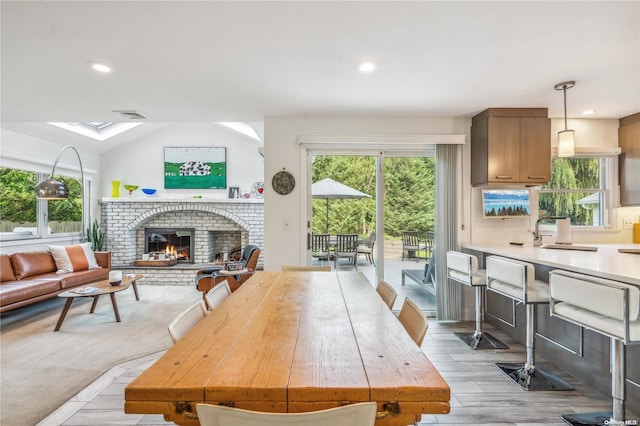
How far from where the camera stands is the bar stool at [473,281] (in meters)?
3.02

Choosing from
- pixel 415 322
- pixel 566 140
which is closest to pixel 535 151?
pixel 566 140

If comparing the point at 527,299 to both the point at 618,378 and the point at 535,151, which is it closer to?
the point at 618,378

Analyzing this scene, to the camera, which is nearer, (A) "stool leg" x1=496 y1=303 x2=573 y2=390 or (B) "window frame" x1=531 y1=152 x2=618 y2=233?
(A) "stool leg" x1=496 y1=303 x2=573 y2=390

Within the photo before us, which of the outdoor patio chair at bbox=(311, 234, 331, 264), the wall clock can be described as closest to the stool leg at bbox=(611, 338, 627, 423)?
the outdoor patio chair at bbox=(311, 234, 331, 264)

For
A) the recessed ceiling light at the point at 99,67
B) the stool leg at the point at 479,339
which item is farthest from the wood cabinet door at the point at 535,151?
the recessed ceiling light at the point at 99,67

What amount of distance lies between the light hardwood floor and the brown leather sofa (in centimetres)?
199

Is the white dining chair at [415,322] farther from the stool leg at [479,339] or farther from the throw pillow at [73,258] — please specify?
the throw pillow at [73,258]

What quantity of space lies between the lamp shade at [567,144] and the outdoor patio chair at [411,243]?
5.73 ft

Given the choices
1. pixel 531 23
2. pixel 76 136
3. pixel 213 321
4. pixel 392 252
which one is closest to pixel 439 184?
pixel 392 252

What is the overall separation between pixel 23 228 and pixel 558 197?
303 inches

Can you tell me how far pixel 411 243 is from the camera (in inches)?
167

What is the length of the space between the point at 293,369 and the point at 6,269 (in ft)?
16.7

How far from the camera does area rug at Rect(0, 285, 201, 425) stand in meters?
2.30

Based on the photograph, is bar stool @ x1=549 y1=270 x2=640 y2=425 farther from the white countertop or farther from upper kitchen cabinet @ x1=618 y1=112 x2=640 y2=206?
upper kitchen cabinet @ x1=618 y1=112 x2=640 y2=206
